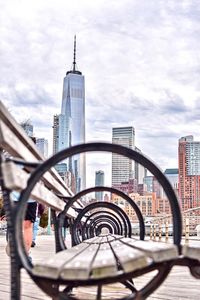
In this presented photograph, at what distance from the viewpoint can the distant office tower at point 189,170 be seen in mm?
114375

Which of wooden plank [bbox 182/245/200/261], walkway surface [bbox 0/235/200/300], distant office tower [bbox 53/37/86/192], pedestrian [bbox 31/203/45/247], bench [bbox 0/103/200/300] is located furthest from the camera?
distant office tower [bbox 53/37/86/192]

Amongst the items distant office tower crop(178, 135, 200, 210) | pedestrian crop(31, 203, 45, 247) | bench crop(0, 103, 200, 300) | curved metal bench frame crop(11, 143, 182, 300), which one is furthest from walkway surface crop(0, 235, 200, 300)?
distant office tower crop(178, 135, 200, 210)

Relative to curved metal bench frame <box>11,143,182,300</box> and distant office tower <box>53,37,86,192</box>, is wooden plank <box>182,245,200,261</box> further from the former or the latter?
distant office tower <box>53,37,86,192</box>

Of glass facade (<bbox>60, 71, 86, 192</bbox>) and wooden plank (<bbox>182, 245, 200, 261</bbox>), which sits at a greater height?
glass facade (<bbox>60, 71, 86, 192</bbox>)

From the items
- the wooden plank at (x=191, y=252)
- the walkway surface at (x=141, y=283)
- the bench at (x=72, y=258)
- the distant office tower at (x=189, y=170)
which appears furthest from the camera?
the distant office tower at (x=189, y=170)

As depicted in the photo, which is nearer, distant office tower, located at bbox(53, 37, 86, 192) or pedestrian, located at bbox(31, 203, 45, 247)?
pedestrian, located at bbox(31, 203, 45, 247)

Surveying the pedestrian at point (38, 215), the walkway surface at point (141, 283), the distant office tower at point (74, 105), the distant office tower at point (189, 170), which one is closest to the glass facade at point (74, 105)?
the distant office tower at point (74, 105)

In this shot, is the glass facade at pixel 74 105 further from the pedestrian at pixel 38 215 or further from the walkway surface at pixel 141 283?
the walkway surface at pixel 141 283

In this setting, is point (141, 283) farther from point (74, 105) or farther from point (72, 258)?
point (74, 105)

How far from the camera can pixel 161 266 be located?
4.94 ft

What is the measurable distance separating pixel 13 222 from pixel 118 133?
16417 centimetres

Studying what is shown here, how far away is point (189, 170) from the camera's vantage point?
14188 centimetres

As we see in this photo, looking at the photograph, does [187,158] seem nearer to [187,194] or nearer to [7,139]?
[187,194]

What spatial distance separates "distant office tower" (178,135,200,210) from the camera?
375 feet
